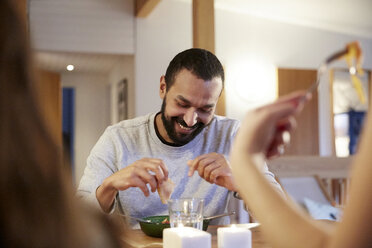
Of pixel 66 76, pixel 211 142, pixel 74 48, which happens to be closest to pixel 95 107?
pixel 66 76

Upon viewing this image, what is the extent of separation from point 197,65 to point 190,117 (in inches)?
7.6

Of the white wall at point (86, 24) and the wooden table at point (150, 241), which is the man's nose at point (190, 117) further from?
the white wall at point (86, 24)

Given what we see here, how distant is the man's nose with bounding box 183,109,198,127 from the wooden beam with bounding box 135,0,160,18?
7.37 feet

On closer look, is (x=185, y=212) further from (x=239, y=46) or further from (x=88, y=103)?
(x=88, y=103)

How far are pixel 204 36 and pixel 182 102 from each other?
842 mm

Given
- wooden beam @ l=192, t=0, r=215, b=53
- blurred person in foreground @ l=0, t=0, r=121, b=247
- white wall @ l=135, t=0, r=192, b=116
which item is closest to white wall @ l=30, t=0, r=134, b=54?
white wall @ l=135, t=0, r=192, b=116

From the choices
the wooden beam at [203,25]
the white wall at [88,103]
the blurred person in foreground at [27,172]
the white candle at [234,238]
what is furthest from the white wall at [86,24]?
the blurred person in foreground at [27,172]

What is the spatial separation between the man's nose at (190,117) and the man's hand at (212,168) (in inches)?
9.7

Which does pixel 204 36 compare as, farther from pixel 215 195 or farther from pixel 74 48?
pixel 74 48

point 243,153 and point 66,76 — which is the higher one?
point 66,76

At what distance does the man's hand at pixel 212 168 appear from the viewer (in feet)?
4.84

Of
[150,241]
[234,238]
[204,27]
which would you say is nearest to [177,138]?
[150,241]

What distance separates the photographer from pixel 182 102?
1712 millimetres

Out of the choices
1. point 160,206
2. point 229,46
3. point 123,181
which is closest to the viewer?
point 123,181
